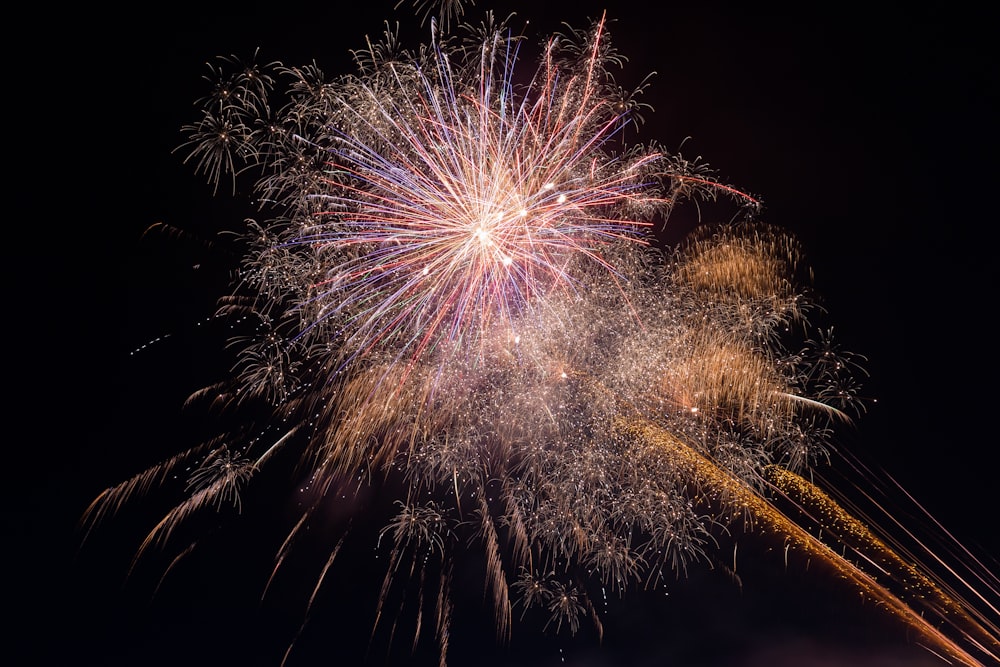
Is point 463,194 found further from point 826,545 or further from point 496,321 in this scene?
point 826,545

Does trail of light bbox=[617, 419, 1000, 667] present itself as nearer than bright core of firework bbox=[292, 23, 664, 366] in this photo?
No

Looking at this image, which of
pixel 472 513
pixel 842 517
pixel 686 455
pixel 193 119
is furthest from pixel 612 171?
pixel 842 517

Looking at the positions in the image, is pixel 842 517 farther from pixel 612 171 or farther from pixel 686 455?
pixel 612 171

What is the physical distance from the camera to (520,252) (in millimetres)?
4699

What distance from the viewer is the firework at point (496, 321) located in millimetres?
4570

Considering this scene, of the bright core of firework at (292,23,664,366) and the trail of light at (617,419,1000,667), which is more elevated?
the bright core of firework at (292,23,664,366)

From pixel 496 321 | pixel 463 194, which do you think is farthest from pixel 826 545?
pixel 463 194

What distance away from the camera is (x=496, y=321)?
4.75 metres

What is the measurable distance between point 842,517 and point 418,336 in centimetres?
517

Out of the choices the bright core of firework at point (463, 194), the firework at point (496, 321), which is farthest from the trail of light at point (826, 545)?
the bright core of firework at point (463, 194)

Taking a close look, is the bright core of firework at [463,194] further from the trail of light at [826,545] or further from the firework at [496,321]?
the trail of light at [826,545]

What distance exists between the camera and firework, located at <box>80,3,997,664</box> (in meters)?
4.57

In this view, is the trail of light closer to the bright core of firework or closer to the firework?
the firework

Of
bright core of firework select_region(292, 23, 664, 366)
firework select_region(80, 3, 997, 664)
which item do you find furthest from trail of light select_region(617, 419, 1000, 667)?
bright core of firework select_region(292, 23, 664, 366)
